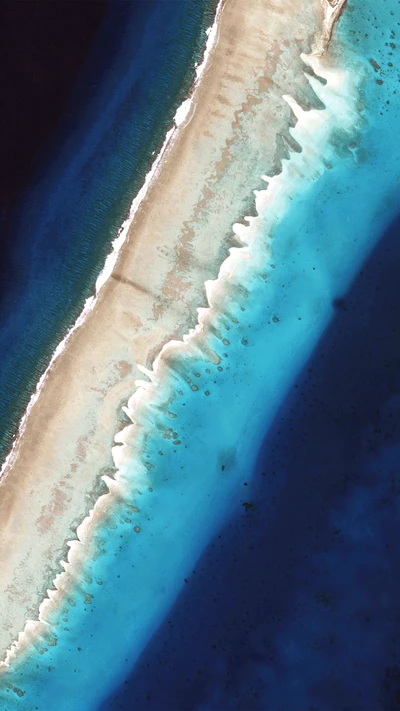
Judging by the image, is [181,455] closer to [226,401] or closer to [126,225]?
[226,401]

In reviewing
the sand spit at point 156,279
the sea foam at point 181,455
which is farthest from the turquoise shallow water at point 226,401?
the sand spit at point 156,279

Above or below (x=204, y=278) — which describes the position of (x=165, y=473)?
below

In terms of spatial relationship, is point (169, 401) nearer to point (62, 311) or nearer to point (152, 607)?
point (62, 311)

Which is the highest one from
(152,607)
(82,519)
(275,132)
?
(275,132)

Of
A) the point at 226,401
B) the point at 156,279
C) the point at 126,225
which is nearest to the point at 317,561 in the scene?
the point at 226,401

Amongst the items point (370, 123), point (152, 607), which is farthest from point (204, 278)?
point (152, 607)

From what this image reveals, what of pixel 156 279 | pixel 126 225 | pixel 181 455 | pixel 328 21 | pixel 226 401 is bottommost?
pixel 181 455
